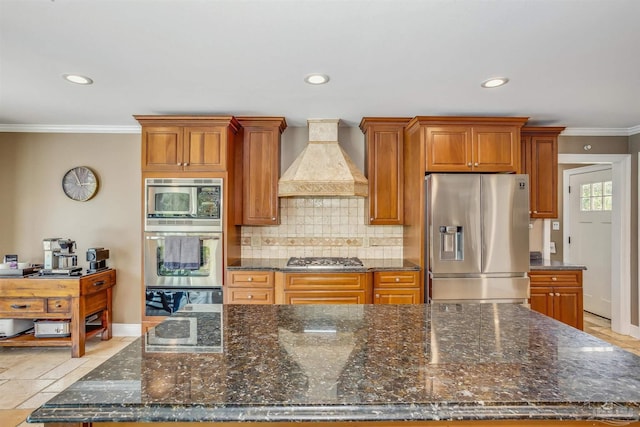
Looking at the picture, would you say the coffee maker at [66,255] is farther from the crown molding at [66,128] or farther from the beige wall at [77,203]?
the crown molding at [66,128]

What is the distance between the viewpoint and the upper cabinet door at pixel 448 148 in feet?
10.9

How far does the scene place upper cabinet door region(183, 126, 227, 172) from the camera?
11.1 feet

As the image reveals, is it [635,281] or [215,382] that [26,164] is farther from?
[635,281]

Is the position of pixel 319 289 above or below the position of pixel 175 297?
above

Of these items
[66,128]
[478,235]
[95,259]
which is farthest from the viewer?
[66,128]

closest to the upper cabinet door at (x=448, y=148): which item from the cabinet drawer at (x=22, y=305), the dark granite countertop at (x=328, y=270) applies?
the dark granite countertop at (x=328, y=270)

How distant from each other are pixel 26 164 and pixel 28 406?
275 centimetres

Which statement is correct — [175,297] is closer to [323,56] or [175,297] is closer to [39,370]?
[39,370]

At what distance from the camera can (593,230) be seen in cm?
473

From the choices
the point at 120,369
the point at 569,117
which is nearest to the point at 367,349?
the point at 120,369

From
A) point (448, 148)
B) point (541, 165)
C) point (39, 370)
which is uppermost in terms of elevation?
point (448, 148)

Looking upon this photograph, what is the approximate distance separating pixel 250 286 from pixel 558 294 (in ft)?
9.97

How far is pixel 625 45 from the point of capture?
2.03 metres

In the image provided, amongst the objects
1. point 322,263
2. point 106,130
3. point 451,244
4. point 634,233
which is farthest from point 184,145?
point 634,233
